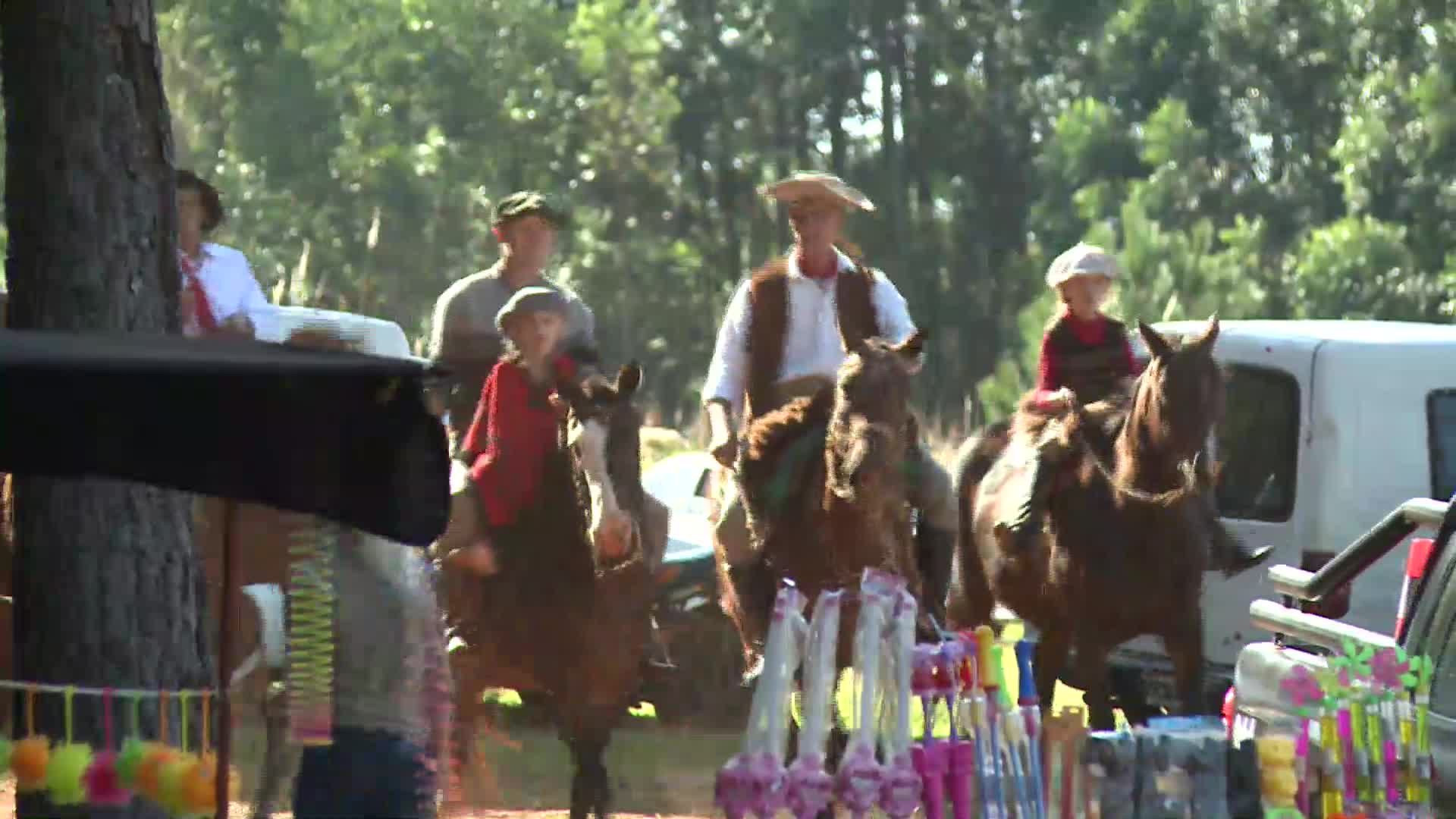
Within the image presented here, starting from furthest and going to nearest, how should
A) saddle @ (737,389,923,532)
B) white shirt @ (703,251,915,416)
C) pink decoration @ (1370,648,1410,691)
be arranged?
white shirt @ (703,251,915,416) < saddle @ (737,389,923,532) < pink decoration @ (1370,648,1410,691)

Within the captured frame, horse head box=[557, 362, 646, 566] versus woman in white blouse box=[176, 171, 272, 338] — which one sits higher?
woman in white blouse box=[176, 171, 272, 338]

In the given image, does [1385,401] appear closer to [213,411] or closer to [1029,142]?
[213,411]

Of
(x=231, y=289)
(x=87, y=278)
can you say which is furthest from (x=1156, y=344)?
(x=87, y=278)

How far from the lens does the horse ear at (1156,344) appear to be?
39.1 ft

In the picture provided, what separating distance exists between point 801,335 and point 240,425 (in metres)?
5.72

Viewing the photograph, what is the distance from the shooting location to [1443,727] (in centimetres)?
723

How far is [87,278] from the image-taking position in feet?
26.2

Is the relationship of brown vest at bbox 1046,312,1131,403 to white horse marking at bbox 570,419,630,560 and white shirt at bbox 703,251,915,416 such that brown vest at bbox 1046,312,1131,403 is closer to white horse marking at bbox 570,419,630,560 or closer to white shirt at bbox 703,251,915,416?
white shirt at bbox 703,251,915,416

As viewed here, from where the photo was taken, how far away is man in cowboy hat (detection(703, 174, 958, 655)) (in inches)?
445

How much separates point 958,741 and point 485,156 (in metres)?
54.9

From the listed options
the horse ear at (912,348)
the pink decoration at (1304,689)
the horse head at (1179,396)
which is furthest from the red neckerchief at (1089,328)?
the pink decoration at (1304,689)

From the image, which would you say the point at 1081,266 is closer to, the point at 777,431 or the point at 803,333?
Answer: the point at 803,333

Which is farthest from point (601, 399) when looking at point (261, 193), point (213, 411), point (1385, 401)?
point (261, 193)

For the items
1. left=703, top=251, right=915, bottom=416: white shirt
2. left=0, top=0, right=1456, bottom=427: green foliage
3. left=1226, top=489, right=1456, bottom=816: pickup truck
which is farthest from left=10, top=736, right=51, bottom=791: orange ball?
left=0, top=0, right=1456, bottom=427: green foliage
